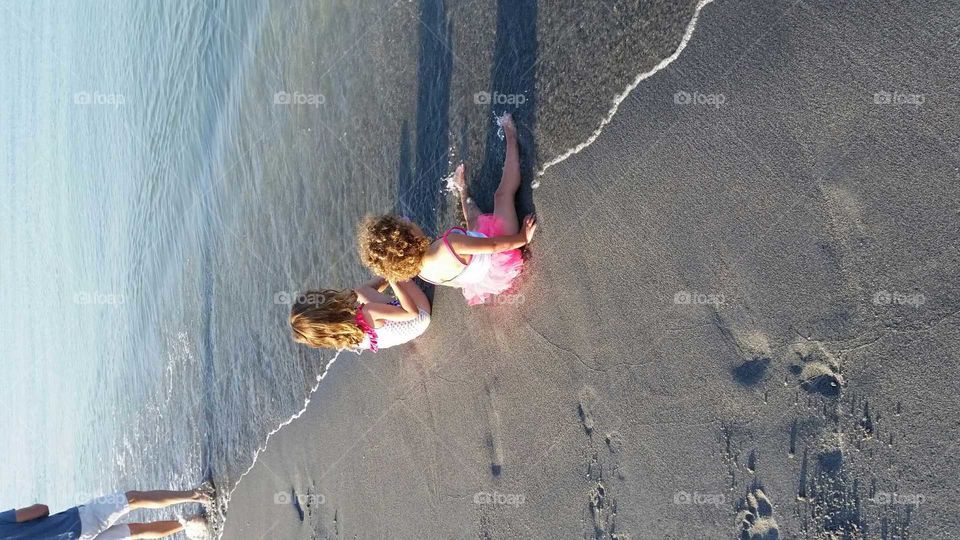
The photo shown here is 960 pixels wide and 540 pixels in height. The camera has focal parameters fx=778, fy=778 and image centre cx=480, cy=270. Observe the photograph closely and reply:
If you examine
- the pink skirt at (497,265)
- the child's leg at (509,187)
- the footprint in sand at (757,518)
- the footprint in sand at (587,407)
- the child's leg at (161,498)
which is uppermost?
the child's leg at (509,187)

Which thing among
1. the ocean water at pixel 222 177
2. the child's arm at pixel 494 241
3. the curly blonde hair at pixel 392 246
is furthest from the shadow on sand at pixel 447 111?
the curly blonde hair at pixel 392 246

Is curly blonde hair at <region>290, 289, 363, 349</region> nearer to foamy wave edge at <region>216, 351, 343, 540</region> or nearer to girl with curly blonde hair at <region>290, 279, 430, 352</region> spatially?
girl with curly blonde hair at <region>290, 279, 430, 352</region>

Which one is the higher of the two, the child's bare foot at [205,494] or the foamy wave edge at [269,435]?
the foamy wave edge at [269,435]

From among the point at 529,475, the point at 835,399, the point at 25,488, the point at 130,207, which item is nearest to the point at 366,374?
the point at 529,475

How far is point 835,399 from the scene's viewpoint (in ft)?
11.9

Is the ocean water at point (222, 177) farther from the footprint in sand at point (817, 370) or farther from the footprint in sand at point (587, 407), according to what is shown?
the footprint in sand at point (817, 370)

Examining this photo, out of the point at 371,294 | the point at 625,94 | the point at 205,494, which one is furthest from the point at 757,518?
the point at 205,494

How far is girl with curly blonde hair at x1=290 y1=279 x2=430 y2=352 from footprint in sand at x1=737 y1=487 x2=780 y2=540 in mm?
2753

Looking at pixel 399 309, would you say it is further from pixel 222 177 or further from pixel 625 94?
pixel 222 177

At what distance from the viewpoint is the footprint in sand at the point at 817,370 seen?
3.64m

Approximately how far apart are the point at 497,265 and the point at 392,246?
71cm

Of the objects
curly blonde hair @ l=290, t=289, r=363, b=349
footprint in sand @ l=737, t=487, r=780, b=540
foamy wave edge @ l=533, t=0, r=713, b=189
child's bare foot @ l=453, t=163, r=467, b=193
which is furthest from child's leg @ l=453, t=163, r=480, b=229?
footprint in sand @ l=737, t=487, r=780, b=540

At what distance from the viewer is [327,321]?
5.36m

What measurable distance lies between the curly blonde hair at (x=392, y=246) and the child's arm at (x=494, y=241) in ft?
A: 0.78
